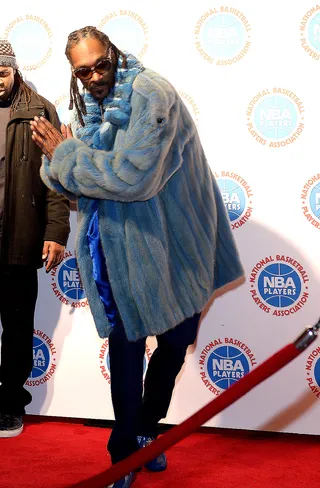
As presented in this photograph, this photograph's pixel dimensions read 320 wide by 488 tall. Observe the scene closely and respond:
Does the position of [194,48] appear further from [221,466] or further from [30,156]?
[221,466]

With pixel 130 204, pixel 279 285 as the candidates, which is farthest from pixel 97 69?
pixel 279 285

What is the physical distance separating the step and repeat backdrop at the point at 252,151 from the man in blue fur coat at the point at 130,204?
651 millimetres

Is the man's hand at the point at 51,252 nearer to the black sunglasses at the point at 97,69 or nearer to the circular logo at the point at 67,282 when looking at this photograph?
the circular logo at the point at 67,282

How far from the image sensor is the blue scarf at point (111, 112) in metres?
2.34

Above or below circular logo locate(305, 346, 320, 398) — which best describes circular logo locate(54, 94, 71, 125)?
above

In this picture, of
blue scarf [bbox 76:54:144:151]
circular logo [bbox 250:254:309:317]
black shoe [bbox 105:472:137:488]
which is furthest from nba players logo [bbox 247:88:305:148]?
black shoe [bbox 105:472:137:488]

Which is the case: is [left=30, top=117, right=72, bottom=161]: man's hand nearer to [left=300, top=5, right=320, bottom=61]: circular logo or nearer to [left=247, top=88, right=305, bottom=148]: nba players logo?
[left=247, top=88, right=305, bottom=148]: nba players logo

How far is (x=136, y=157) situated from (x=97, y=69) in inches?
15.2

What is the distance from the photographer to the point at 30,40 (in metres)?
3.44

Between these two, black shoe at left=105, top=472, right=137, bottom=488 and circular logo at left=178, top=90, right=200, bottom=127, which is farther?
circular logo at left=178, top=90, right=200, bottom=127

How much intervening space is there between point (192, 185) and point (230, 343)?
3.36 feet

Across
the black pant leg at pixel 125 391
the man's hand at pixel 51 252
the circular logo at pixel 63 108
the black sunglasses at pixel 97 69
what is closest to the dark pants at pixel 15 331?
the man's hand at pixel 51 252

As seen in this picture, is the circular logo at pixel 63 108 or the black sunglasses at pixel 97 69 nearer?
the black sunglasses at pixel 97 69

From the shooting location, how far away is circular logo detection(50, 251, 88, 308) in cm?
346
